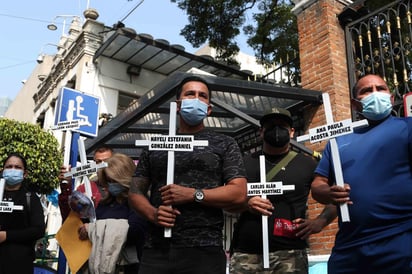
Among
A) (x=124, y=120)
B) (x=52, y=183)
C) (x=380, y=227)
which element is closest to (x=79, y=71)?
(x=52, y=183)

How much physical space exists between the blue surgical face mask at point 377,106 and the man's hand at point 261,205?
886mm

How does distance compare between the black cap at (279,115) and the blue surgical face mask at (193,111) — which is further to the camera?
the black cap at (279,115)

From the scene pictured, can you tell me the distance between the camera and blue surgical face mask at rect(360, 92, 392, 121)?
2.81 meters

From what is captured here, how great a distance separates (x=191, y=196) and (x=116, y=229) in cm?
117

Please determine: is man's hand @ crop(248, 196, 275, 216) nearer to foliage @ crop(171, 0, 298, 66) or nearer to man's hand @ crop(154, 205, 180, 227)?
man's hand @ crop(154, 205, 180, 227)

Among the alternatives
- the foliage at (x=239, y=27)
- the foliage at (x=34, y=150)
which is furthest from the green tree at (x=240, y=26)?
the foliage at (x=34, y=150)

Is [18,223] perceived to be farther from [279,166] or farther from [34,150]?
[34,150]

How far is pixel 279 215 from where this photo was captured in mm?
3158

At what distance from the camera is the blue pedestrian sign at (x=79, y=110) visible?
537 centimetres

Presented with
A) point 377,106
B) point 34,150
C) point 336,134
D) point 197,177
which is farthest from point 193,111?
point 34,150

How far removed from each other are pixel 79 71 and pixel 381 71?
11536 mm

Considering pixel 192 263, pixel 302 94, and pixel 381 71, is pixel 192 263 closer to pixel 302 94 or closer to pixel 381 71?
pixel 302 94

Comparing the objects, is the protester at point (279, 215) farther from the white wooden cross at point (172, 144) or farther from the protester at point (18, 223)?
the protester at point (18, 223)

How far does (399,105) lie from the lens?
6312 mm
